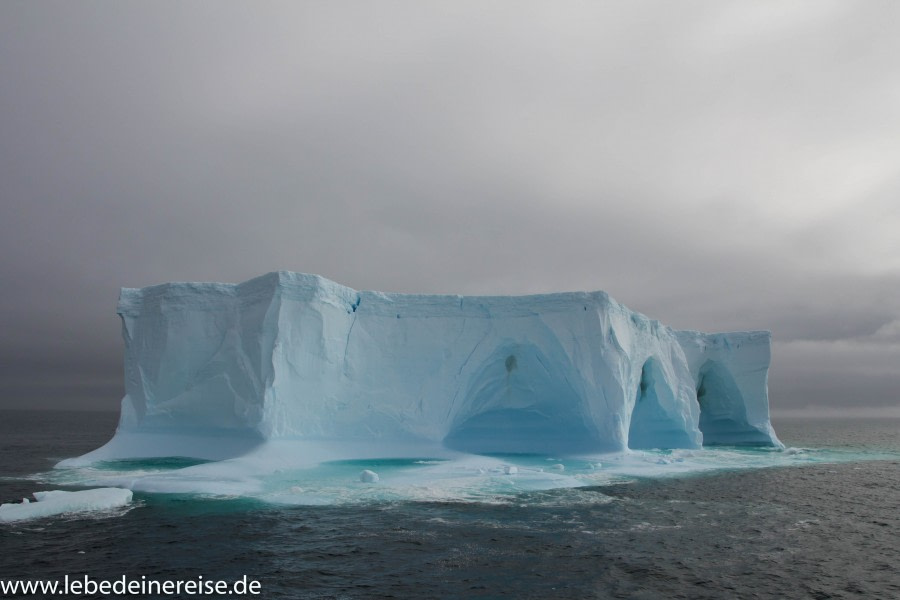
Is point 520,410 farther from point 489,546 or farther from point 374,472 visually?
point 489,546

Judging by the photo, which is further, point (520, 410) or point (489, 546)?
point (520, 410)

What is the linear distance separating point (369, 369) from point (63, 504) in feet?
41.0

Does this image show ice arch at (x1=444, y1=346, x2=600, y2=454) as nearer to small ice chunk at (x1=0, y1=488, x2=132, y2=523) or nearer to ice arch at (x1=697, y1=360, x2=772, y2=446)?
small ice chunk at (x1=0, y1=488, x2=132, y2=523)

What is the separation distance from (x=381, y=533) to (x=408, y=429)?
39.5 feet

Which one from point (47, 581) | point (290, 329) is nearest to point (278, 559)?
point (47, 581)

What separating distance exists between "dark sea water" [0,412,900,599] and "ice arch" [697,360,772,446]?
2104cm

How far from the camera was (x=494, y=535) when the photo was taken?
37.0 feet

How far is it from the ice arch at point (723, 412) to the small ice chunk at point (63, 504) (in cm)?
→ 3257

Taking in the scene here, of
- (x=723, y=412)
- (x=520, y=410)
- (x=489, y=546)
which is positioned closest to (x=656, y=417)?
(x=520, y=410)

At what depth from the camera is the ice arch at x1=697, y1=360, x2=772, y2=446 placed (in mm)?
35812

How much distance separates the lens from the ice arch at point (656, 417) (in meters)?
29.4

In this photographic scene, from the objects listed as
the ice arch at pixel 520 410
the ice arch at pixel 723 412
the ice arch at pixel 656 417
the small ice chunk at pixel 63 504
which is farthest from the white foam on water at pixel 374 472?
the ice arch at pixel 723 412

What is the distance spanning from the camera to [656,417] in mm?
30188

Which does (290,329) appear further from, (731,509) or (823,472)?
(823,472)
